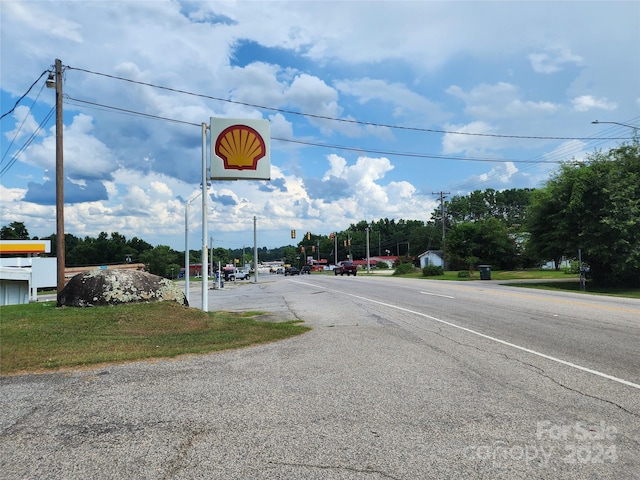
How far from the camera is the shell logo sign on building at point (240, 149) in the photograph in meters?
16.1

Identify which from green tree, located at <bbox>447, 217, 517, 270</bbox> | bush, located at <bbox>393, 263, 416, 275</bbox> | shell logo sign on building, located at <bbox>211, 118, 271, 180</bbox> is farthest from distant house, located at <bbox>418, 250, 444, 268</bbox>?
shell logo sign on building, located at <bbox>211, 118, 271, 180</bbox>

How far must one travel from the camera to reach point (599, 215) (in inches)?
1166

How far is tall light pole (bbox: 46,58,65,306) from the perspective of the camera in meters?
15.2

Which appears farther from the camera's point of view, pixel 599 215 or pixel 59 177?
pixel 599 215

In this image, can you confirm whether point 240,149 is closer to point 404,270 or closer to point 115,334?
point 115,334

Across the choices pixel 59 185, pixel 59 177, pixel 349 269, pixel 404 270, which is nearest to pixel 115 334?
pixel 59 185

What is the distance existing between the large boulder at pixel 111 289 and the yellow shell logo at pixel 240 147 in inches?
186

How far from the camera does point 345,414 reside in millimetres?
4957

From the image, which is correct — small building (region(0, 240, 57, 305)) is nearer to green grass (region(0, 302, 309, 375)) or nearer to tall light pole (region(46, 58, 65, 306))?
tall light pole (region(46, 58, 65, 306))

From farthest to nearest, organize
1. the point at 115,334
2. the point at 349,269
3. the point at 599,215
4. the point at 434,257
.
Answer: the point at 434,257
the point at 349,269
the point at 599,215
the point at 115,334

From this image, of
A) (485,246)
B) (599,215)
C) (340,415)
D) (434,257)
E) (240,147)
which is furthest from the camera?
(434,257)

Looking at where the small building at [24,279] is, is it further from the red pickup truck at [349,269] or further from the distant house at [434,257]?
the distant house at [434,257]

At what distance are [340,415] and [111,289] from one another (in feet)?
34.1

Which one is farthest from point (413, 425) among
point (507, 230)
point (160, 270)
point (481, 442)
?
point (160, 270)
